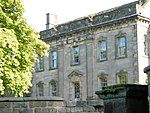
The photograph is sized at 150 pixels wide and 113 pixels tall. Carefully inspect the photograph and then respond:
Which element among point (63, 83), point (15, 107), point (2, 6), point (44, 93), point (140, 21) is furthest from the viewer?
point (44, 93)

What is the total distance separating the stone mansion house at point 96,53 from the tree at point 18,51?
9.15 m

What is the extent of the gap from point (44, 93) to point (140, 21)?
13902 mm

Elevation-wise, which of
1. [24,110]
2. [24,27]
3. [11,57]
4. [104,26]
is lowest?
[24,110]

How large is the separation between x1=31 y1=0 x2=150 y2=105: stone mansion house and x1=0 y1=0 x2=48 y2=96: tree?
30.0ft

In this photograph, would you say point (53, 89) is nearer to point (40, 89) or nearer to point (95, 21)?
point (40, 89)

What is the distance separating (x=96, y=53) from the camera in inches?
1302

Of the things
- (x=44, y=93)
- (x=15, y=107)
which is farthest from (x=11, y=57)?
(x=44, y=93)

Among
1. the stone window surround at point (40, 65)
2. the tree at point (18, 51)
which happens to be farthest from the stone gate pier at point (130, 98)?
the stone window surround at point (40, 65)

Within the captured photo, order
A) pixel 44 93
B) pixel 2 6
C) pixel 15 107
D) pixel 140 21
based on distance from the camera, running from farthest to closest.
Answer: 1. pixel 44 93
2. pixel 140 21
3. pixel 2 6
4. pixel 15 107

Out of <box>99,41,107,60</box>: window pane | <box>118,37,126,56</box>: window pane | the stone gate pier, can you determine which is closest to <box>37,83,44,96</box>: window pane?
<box>99,41,107,60</box>: window pane

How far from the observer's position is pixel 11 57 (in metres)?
17.5

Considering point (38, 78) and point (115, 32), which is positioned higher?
point (115, 32)

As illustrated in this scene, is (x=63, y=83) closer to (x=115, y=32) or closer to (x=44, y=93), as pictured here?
(x=44, y=93)

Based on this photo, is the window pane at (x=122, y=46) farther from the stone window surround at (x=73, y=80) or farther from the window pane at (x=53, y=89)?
the window pane at (x=53, y=89)
